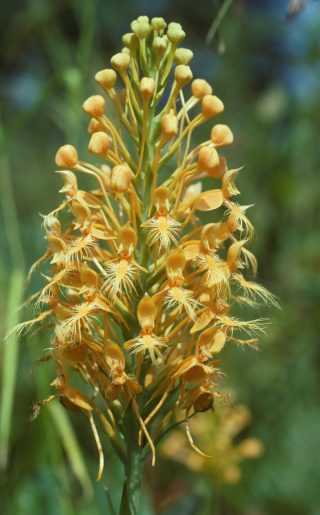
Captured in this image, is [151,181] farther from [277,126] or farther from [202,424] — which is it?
[277,126]

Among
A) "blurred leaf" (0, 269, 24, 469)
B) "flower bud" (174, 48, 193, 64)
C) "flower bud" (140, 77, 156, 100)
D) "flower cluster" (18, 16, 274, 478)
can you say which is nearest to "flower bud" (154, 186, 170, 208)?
"flower cluster" (18, 16, 274, 478)

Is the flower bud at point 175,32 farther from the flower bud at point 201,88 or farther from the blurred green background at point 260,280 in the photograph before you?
the blurred green background at point 260,280

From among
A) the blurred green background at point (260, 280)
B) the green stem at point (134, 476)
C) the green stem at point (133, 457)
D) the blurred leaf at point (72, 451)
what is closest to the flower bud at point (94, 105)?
the blurred green background at point (260, 280)

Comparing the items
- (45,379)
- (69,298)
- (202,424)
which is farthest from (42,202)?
(69,298)

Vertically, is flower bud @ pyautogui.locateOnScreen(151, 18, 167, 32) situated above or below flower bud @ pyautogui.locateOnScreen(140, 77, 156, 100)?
above

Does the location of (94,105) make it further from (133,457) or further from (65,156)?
(133,457)

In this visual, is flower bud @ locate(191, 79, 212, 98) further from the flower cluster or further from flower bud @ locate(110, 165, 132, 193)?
flower bud @ locate(110, 165, 132, 193)

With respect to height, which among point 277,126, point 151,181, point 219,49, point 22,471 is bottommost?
point 22,471
